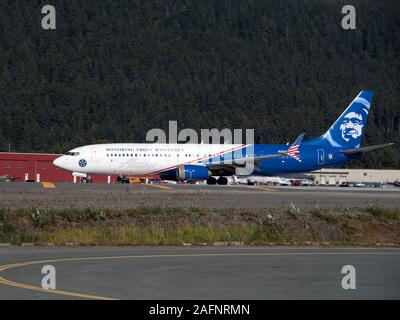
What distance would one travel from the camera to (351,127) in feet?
281

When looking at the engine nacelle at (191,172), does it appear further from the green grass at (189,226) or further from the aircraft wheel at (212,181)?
the green grass at (189,226)

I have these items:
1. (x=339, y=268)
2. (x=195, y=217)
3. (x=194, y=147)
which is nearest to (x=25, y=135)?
(x=194, y=147)

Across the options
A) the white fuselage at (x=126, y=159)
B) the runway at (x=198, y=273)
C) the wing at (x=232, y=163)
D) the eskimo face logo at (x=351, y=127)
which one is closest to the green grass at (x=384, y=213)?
the runway at (x=198, y=273)

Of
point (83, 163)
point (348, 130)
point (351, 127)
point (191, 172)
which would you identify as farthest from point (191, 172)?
point (351, 127)

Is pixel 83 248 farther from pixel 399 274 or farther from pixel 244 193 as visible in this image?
pixel 244 193

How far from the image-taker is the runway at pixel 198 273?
1830 centimetres

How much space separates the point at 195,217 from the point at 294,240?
601 cm

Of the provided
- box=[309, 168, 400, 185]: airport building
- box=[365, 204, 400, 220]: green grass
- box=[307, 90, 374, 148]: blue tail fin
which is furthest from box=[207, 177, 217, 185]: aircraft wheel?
box=[309, 168, 400, 185]: airport building

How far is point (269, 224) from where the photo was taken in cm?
3634

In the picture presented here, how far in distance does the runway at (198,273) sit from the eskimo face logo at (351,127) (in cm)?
5589

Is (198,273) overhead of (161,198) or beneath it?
beneath

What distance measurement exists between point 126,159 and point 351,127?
2181 centimetres

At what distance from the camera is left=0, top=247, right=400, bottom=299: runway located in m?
18.3

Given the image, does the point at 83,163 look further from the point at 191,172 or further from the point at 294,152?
the point at 294,152
